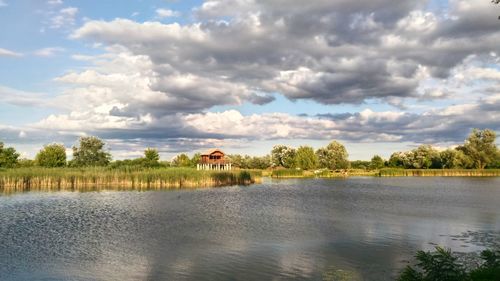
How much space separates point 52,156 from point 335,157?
3255 inches

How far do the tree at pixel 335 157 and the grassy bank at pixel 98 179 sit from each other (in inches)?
2786

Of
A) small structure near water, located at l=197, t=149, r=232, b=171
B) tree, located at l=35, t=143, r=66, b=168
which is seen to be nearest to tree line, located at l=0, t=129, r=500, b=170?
tree, located at l=35, t=143, r=66, b=168

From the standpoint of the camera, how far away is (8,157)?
87.0 m

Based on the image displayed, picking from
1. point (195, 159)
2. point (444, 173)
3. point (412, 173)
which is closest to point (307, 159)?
point (412, 173)

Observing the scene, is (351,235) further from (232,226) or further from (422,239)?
(232,226)

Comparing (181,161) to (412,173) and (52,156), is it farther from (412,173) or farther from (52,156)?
(412,173)

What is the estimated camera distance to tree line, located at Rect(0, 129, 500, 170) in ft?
330

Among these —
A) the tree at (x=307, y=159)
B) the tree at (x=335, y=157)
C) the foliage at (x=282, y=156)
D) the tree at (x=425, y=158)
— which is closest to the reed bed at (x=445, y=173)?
the tree at (x=425, y=158)

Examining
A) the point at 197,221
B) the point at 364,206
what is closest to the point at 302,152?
the point at 364,206

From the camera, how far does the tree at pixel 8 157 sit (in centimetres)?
8490

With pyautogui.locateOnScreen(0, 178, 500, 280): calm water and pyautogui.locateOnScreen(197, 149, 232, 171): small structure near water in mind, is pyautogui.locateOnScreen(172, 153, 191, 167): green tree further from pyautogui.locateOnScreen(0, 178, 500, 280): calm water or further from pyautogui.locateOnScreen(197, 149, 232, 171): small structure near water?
pyautogui.locateOnScreen(0, 178, 500, 280): calm water

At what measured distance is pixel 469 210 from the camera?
120ft

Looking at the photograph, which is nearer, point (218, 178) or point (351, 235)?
point (351, 235)

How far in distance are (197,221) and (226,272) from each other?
1409 cm
